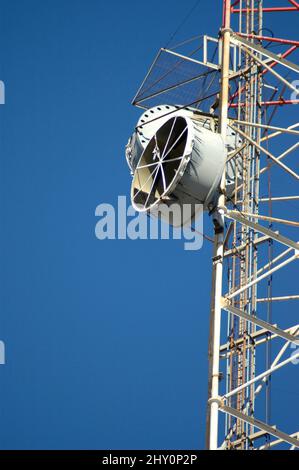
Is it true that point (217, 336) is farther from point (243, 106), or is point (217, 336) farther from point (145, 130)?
point (145, 130)

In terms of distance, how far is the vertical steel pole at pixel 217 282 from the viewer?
4588cm

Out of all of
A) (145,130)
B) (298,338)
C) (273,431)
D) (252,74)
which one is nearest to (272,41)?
(252,74)

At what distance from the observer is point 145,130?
58344 mm

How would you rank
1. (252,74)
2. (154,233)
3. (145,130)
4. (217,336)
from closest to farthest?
(217,336), (252,74), (145,130), (154,233)

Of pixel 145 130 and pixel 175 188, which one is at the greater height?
pixel 145 130

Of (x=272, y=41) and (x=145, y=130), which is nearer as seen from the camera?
(x=272, y=41)

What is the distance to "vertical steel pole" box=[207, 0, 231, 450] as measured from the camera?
45875mm

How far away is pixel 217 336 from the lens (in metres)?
46.3

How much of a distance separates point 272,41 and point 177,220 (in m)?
8.75

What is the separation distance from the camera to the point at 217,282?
47531 millimetres
